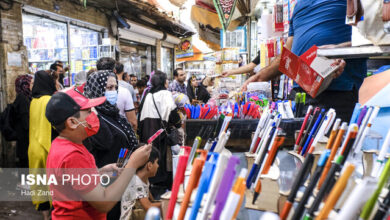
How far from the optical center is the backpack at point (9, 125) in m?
4.57

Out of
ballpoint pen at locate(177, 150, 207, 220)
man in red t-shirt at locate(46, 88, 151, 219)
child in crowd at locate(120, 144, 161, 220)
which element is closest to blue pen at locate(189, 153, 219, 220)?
ballpoint pen at locate(177, 150, 207, 220)

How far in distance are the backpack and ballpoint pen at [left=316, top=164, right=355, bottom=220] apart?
4962mm

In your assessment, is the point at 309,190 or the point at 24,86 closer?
the point at 309,190

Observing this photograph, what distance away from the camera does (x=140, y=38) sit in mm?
11586

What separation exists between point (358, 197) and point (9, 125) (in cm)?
509

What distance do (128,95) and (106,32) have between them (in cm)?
593

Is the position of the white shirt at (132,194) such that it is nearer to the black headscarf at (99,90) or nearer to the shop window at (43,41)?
the black headscarf at (99,90)

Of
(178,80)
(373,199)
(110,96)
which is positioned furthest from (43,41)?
(373,199)

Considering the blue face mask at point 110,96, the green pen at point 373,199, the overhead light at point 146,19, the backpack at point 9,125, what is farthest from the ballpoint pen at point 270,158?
the overhead light at point 146,19

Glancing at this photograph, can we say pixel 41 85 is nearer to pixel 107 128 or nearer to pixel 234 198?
pixel 107 128

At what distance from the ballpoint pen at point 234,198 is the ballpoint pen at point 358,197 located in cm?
18

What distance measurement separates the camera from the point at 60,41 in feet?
25.4

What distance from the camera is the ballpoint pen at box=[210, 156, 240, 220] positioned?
602 mm

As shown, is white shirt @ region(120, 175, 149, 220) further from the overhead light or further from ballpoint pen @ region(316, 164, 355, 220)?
the overhead light
